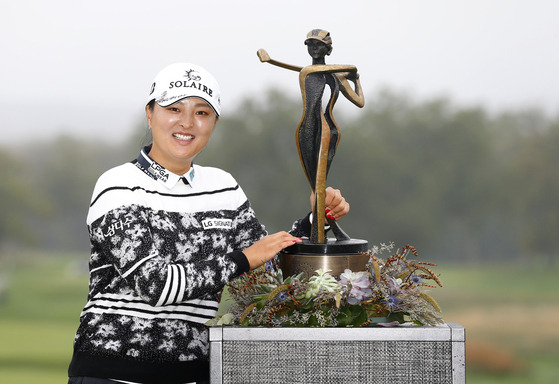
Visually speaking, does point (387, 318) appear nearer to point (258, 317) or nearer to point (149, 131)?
point (258, 317)

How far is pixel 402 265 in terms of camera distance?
1898mm

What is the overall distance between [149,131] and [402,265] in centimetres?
88

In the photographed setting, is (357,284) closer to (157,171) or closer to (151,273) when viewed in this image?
(151,273)

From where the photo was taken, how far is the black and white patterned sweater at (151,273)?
5.77 ft

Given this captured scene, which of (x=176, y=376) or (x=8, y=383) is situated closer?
(x=176, y=376)

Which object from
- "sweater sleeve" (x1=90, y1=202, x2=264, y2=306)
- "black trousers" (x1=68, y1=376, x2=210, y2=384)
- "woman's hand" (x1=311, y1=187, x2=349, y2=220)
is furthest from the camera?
"woman's hand" (x1=311, y1=187, x2=349, y2=220)

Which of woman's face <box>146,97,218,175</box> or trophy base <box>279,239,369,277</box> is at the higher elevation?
woman's face <box>146,97,218,175</box>

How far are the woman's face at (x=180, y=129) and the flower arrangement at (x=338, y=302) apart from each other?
1.38ft

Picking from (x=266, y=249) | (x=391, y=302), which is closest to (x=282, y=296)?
(x=266, y=249)

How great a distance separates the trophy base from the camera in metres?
1.89

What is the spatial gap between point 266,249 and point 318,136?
39cm

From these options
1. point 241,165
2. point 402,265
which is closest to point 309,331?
point 402,265

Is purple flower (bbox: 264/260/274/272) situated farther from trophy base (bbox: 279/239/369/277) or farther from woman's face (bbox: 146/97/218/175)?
woman's face (bbox: 146/97/218/175)

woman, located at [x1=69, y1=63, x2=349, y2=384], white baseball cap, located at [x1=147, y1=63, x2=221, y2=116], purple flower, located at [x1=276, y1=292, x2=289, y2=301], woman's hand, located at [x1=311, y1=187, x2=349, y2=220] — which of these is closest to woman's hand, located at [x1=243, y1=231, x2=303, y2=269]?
woman, located at [x1=69, y1=63, x2=349, y2=384]
